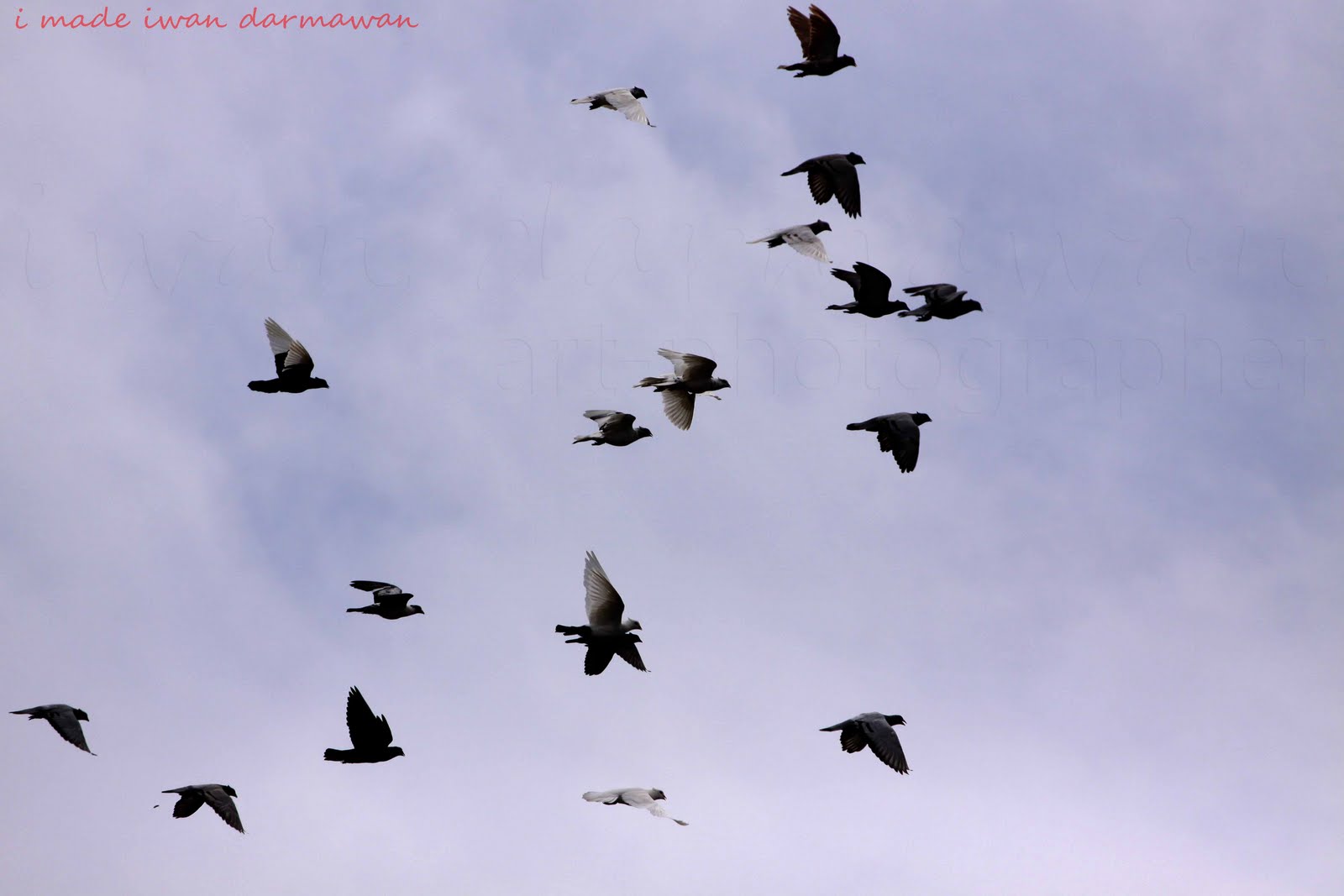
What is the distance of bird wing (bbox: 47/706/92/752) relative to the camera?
134 feet

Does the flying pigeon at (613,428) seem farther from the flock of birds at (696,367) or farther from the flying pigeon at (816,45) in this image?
the flying pigeon at (816,45)

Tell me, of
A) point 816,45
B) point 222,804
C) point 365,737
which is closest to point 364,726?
point 365,737

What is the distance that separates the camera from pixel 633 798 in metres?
36.6

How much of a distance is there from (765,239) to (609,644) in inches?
410

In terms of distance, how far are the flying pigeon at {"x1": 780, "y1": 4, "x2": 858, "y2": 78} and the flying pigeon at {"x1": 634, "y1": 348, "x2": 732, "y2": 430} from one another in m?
7.23

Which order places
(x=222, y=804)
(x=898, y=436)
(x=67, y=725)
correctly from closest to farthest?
(x=898, y=436) < (x=222, y=804) < (x=67, y=725)

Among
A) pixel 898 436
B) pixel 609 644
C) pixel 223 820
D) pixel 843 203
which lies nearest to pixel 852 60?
pixel 843 203

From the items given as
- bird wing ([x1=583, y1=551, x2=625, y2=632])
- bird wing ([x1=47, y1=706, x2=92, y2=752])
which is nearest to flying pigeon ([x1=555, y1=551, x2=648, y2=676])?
bird wing ([x1=583, y1=551, x2=625, y2=632])

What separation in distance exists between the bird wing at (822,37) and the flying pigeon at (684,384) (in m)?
7.73

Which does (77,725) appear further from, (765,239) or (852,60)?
(852,60)

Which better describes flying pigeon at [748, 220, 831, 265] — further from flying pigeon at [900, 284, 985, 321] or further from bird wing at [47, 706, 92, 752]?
bird wing at [47, 706, 92, 752]

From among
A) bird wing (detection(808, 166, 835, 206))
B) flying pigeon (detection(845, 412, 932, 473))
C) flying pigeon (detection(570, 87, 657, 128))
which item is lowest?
flying pigeon (detection(845, 412, 932, 473))

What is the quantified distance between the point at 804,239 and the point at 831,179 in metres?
1.53

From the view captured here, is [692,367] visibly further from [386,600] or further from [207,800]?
[207,800]
